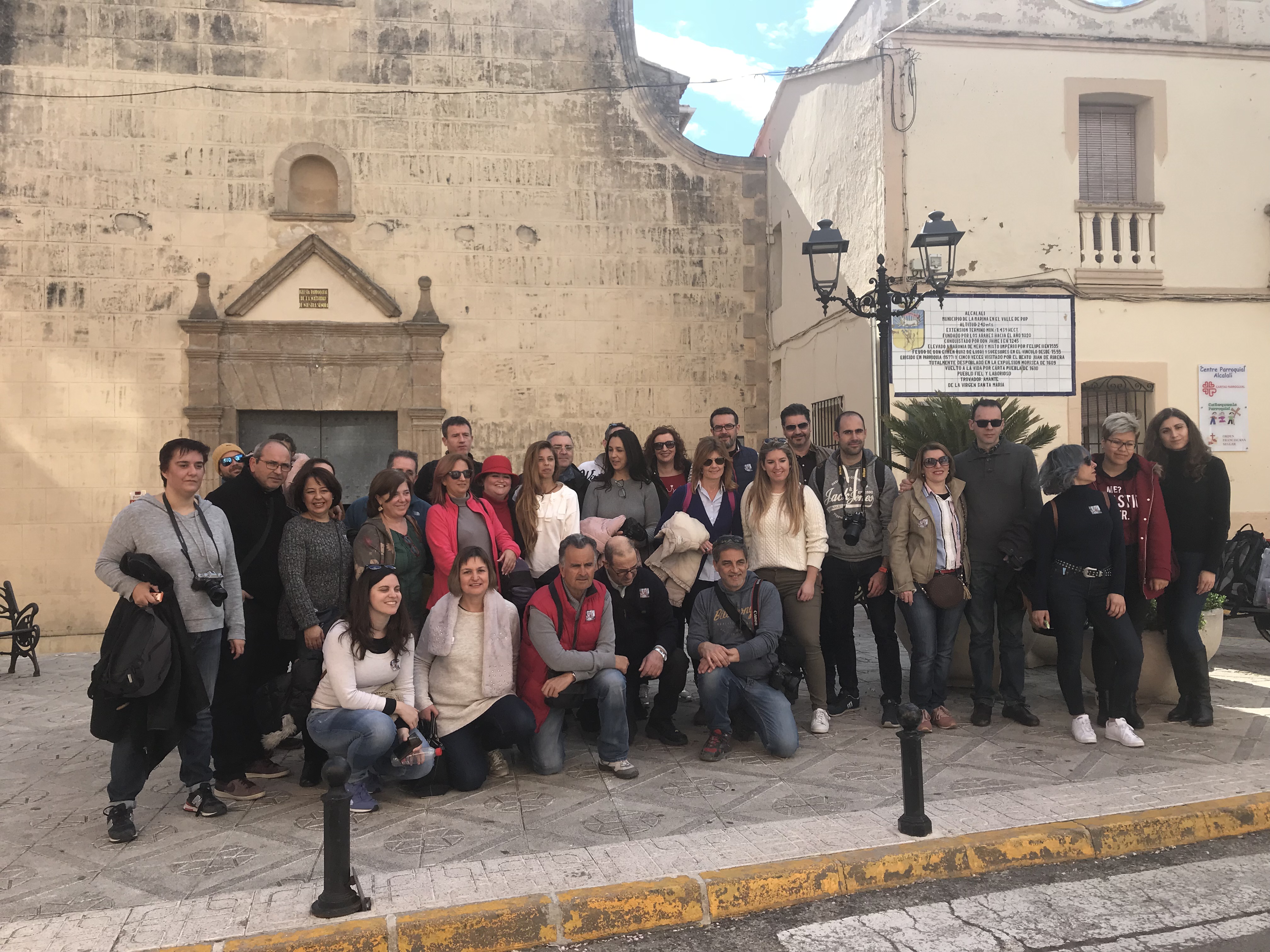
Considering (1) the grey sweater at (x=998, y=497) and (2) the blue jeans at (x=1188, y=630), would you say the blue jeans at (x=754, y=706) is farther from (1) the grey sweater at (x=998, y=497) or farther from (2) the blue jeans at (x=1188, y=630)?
(2) the blue jeans at (x=1188, y=630)

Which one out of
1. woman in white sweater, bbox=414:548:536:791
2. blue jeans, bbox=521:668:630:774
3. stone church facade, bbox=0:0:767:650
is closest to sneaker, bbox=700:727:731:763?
blue jeans, bbox=521:668:630:774

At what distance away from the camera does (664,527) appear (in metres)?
6.38

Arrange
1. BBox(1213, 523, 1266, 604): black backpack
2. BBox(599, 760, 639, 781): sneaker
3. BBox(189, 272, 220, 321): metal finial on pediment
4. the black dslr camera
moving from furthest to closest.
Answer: BBox(189, 272, 220, 321): metal finial on pediment, BBox(1213, 523, 1266, 604): black backpack, BBox(599, 760, 639, 781): sneaker, the black dslr camera

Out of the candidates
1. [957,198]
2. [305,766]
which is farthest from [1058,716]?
[957,198]

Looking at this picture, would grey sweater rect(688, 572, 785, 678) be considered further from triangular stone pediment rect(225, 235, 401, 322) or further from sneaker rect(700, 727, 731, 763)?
triangular stone pediment rect(225, 235, 401, 322)

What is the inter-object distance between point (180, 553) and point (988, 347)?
8.85 m

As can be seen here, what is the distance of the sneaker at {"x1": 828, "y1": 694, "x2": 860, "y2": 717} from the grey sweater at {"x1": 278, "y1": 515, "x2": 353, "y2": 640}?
3440 millimetres

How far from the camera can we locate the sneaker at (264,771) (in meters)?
5.64

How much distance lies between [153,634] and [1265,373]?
12002 mm

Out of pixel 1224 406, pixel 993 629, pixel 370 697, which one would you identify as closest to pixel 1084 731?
pixel 993 629

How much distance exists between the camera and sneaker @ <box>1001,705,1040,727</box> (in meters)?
6.34

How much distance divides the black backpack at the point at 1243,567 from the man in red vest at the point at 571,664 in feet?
19.8

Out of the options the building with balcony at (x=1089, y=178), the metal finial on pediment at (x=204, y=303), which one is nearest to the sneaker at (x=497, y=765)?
the building with balcony at (x=1089, y=178)

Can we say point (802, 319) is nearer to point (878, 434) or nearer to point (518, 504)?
point (878, 434)
